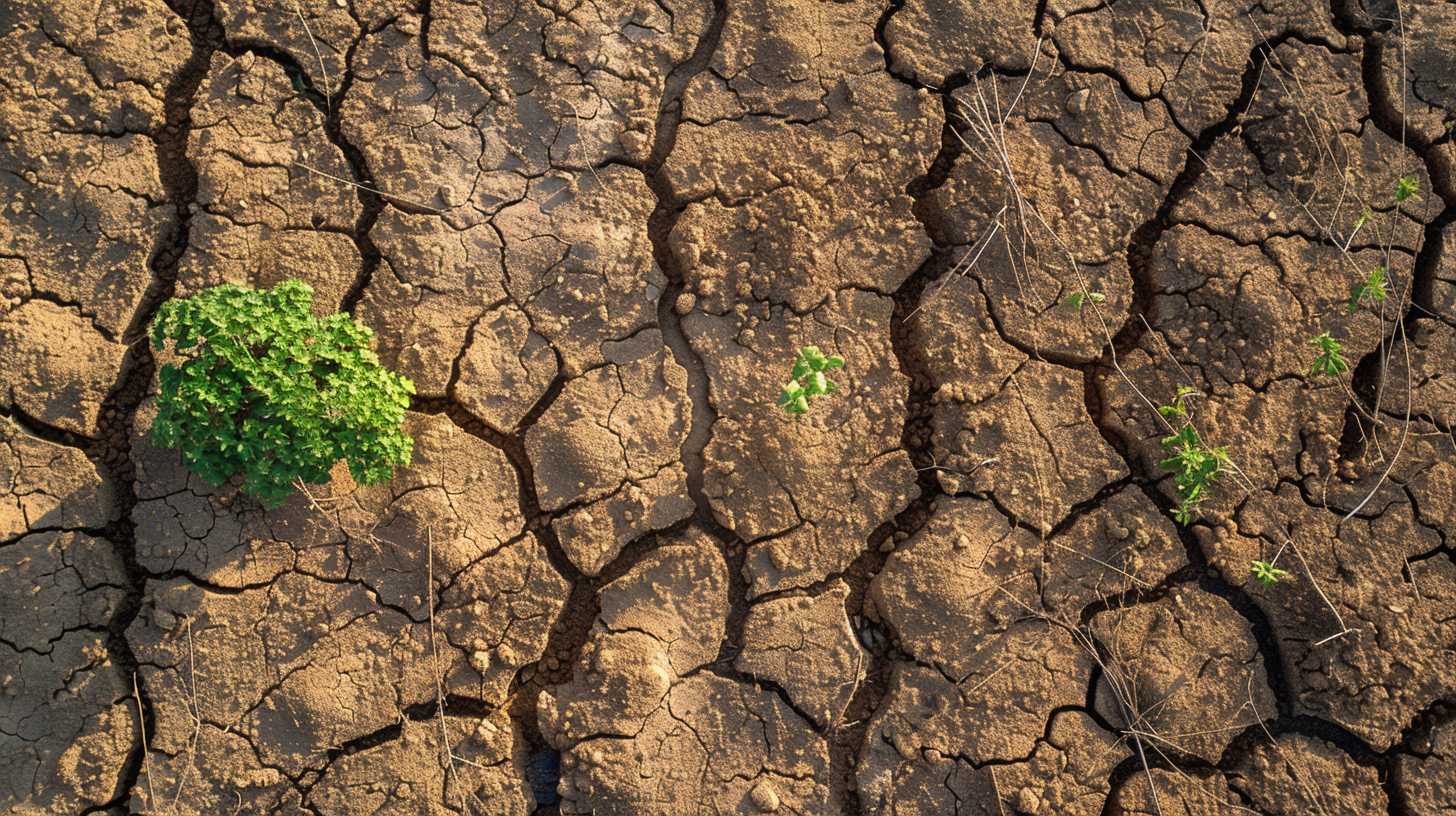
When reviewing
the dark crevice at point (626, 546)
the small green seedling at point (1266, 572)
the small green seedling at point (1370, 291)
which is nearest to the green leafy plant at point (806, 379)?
the dark crevice at point (626, 546)

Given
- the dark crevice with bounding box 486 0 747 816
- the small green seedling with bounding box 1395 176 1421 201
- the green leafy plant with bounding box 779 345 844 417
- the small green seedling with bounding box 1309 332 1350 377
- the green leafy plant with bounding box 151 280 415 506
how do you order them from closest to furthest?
1. the green leafy plant with bounding box 151 280 415 506
2. the green leafy plant with bounding box 779 345 844 417
3. the dark crevice with bounding box 486 0 747 816
4. the small green seedling with bounding box 1309 332 1350 377
5. the small green seedling with bounding box 1395 176 1421 201

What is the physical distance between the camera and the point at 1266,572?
3145mm

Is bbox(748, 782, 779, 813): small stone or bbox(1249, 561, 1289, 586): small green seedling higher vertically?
bbox(1249, 561, 1289, 586): small green seedling

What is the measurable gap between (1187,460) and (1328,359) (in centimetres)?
64

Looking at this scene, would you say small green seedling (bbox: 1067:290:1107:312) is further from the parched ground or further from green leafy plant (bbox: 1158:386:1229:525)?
green leafy plant (bbox: 1158:386:1229:525)

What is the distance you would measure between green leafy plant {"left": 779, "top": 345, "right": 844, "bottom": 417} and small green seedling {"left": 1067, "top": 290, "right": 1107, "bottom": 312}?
89 centimetres

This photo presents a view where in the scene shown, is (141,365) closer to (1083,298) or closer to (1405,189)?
(1083,298)

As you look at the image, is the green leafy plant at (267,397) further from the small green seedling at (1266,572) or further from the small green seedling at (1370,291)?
the small green seedling at (1370,291)

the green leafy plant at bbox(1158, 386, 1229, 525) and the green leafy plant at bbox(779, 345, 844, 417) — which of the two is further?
the green leafy plant at bbox(1158, 386, 1229, 525)

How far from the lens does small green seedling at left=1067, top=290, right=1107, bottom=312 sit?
329 centimetres

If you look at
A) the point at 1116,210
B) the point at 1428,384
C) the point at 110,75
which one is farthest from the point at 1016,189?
the point at 110,75

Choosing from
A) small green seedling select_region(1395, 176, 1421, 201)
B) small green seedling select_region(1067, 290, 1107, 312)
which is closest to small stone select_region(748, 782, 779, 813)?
small green seedling select_region(1067, 290, 1107, 312)

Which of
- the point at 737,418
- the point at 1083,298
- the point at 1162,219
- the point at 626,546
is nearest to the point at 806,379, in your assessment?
the point at 737,418

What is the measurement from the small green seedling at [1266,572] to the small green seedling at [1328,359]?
27.8 inches
